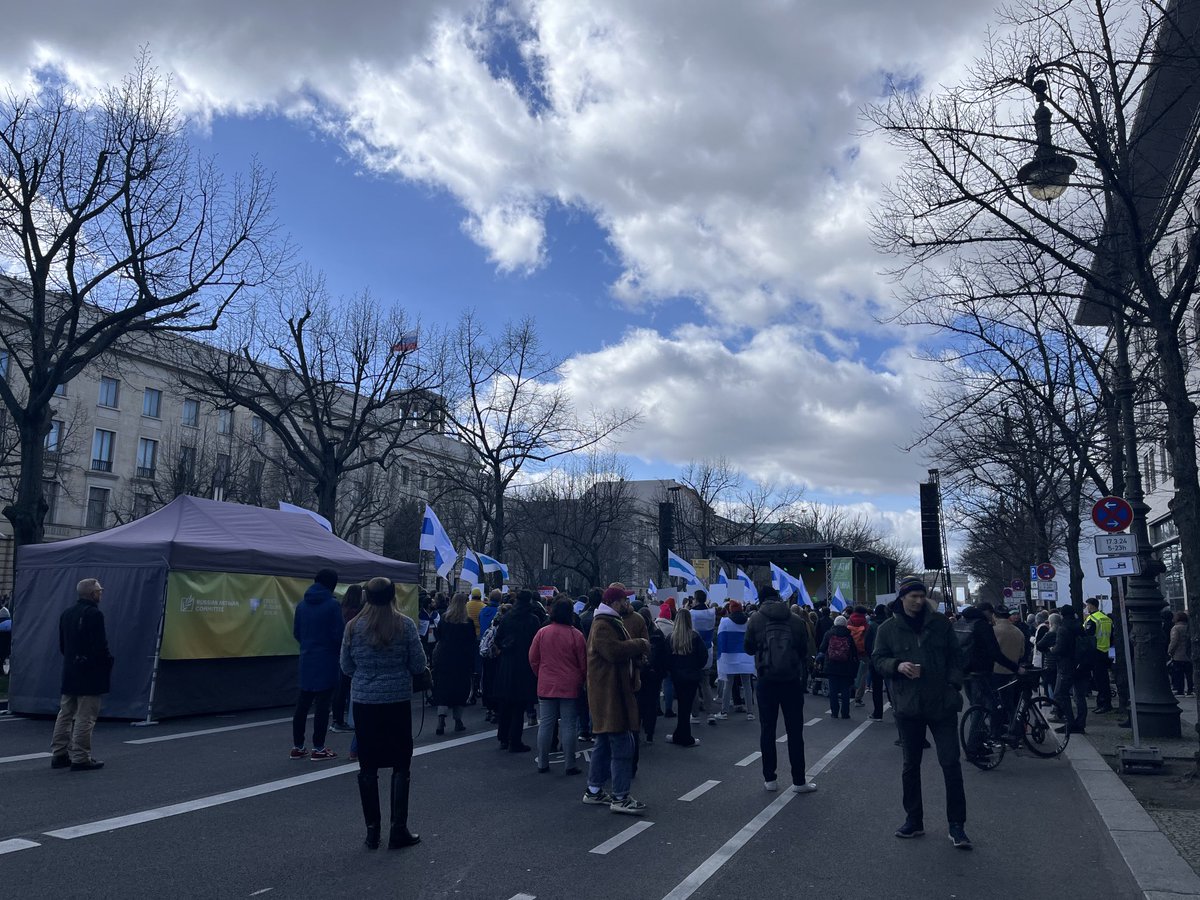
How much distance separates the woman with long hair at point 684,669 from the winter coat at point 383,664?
5654 millimetres

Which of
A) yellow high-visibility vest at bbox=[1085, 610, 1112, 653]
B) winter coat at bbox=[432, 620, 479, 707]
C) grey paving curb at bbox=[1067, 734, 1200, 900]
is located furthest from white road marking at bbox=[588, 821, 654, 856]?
yellow high-visibility vest at bbox=[1085, 610, 1112, 653]

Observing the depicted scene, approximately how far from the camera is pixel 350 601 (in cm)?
1054

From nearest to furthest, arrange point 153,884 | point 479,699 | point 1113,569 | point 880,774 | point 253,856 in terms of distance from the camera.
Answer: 1. point 153,884
2. point 253,856
3. point 880,774
4. point 1113,569
5. point 479,699

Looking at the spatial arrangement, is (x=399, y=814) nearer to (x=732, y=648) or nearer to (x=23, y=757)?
(x=23, y=757)

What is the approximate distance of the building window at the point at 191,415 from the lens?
190ft

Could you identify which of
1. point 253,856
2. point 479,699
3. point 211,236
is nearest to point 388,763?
point 253,856

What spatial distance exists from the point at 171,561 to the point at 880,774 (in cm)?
953

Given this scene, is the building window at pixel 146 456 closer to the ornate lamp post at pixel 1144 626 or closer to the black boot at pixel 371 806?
the ornate lamp post at pixel 1144 626

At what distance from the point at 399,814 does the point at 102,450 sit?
55.0 metres

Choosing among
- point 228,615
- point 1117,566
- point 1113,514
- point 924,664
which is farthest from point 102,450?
point 924,664

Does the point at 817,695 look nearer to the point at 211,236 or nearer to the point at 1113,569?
the point at 1113,569

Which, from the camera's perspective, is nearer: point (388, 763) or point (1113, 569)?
point (388, 763)

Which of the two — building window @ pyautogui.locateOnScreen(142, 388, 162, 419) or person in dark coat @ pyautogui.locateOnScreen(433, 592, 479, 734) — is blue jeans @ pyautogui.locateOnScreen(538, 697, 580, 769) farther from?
building window @ pyautogui.locateOnScreen(142, 388, 162, 419)

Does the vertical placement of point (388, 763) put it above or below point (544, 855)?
above
